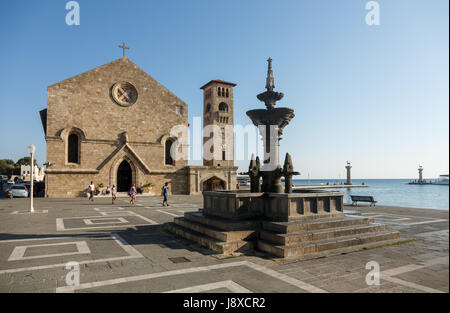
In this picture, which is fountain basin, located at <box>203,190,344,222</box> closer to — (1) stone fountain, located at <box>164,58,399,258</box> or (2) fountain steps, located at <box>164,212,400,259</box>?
(1) stone fountain, located at <box>164,58,399,258</box>

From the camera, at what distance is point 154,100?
107 feet

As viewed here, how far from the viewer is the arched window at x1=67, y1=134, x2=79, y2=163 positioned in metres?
28.6

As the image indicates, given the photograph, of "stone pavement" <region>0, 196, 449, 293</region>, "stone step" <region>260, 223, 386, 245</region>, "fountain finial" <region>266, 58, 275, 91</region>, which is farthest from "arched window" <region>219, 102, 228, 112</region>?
"stone step" <region>260, 223, 386, 245</region>

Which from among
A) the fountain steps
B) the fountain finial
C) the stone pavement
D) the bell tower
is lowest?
the stone pavement

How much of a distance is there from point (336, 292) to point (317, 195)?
14.5ft

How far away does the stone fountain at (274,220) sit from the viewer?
25.7 ft

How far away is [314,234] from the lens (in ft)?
26.2

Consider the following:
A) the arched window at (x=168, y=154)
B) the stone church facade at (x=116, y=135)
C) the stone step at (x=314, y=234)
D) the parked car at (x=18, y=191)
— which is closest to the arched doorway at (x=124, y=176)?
the stone church facade at (x=116, y=135)

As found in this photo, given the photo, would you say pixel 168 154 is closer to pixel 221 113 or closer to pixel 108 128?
pixel 108 128

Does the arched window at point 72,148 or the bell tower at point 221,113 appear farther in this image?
the bell tower at point 221,113

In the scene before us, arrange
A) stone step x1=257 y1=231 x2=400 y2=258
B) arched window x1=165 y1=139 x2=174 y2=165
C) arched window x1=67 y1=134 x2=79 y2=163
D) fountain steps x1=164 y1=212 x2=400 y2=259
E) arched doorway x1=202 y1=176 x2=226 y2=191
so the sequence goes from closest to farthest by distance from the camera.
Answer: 1. stone step x1=257 y1=231 x2=400 y2=258
2. fountain steps x1=164 y1=212 x2=400 y2=259
3. arched window x1=67 y1=134 x2=79 y2=163
4. arched window x1=165 y1=139 x2=174 y2=165
5. arched doorway x1=202 y1=176 x2=226 y2=191

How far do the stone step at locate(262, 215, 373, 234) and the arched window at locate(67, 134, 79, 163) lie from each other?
2604 centimetres

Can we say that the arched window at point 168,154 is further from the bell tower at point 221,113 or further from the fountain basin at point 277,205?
the fountain basin at point 277,205
